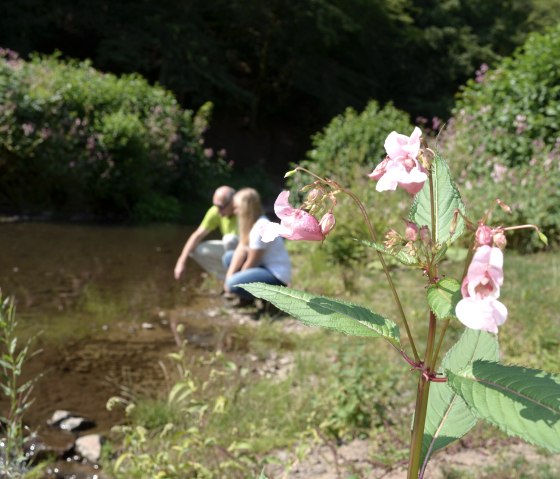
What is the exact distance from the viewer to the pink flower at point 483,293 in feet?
2.50

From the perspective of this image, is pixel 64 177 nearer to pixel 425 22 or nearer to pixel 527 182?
pixel 527 182

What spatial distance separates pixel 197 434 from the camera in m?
2.77

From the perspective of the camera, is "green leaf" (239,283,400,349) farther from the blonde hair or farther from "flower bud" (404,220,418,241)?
the blonde hair

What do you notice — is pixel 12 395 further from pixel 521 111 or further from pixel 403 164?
pixel 521 111

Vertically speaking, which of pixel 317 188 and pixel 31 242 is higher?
pixel 317 188

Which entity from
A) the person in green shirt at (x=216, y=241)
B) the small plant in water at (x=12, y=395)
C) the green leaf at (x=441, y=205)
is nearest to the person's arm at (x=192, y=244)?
the person in green shirt at (x=216, y=241)

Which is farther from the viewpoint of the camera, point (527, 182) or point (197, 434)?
point (527, 182)

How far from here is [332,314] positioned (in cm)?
96

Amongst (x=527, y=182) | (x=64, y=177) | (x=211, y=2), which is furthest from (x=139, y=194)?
(x=211, y=2)

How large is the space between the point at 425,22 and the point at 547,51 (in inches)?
762

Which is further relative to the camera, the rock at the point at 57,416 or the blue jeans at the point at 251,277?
the blue jeans at the point at 251,277

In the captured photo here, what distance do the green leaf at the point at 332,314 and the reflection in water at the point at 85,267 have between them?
528 cm

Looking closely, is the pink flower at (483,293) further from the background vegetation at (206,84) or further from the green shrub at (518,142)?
the background vegetation at (206,84)

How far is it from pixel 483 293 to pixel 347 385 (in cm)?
286
